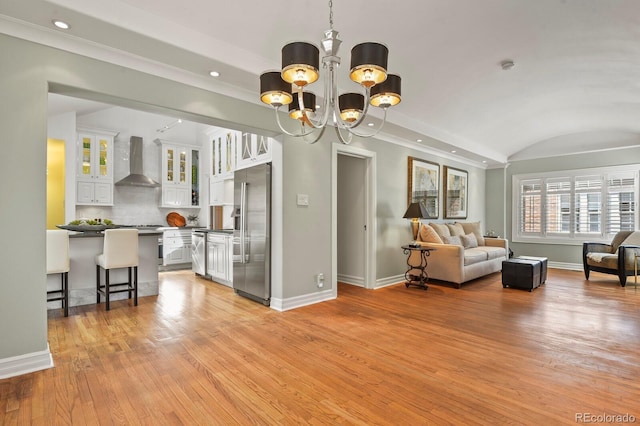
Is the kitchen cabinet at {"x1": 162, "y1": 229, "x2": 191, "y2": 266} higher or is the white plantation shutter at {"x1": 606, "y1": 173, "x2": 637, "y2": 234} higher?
the white plantation shutter at {"x1": 606, "y1": 173, "x2": 637, "y2": 234}

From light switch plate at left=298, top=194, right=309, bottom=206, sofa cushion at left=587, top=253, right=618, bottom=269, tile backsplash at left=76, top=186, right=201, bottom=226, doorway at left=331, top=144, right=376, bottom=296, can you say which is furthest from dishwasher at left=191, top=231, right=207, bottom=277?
sofa cushion at left=587, top=253, right=618, bottom=269

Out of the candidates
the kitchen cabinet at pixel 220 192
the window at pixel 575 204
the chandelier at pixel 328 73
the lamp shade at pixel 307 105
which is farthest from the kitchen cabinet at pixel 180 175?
the window at pixel 575 204

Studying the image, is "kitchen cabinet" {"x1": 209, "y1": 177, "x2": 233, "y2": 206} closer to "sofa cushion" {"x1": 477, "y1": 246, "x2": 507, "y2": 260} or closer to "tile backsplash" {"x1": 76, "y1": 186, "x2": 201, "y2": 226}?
"tile backsplash" {"x1": 76, "y1": 186, "x2": 201, "y2": 226}

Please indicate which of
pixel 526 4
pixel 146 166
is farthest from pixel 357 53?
pixel 146 166

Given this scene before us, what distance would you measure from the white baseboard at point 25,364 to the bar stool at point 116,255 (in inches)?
63.8

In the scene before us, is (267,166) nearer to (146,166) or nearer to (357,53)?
(357,53)

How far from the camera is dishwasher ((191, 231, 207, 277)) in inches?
234

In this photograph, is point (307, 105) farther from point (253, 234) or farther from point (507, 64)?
point (507, 64)

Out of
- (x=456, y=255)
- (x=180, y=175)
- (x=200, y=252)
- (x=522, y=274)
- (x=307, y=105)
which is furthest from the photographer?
(x=180, y=175)

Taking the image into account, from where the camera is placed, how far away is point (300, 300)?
4160mm

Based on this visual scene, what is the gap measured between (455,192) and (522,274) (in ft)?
8.45

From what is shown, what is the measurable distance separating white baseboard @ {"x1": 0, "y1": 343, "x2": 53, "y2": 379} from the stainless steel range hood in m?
4.93

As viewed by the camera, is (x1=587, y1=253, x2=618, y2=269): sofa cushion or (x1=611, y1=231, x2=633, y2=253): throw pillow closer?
(x1=587, y1=253, x2=618, y2=269): sofa cushion

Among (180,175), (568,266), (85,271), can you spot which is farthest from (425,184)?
(85,271)
